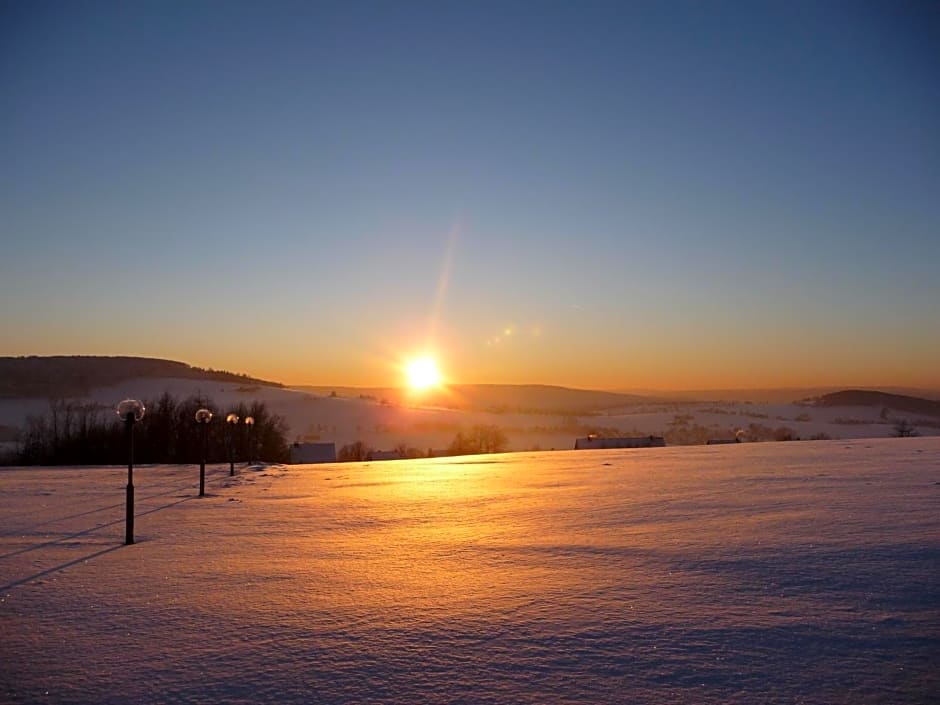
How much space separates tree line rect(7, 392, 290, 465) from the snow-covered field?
25301 millimetres

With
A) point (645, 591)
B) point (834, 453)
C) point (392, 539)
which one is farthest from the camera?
point (834, 453)

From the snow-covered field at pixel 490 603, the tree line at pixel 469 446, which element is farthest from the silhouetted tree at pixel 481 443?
the snow-covered field at pixel 490 603

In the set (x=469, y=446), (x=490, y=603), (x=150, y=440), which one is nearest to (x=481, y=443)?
(x=469, y=446)

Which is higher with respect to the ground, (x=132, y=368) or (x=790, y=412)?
(x=132, y=368)

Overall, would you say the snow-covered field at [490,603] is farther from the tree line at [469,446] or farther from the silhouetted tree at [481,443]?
the silhouetted tree at [481,443]

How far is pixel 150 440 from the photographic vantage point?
35.0 metres

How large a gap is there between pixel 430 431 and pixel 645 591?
81.4m

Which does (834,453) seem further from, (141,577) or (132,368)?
(132,368)

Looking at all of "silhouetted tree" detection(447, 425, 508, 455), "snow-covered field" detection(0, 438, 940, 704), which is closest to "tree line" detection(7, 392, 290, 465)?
"silhouetted tree" detection(447, 425, 508, 455)

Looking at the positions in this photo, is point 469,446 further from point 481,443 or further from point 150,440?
point 150,440

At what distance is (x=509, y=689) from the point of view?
3035 millimetres

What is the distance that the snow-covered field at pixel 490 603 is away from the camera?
3.13 metres

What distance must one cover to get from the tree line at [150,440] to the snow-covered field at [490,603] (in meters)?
25.3

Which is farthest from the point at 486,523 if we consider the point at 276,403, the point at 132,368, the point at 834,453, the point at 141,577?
the point at 132,368
